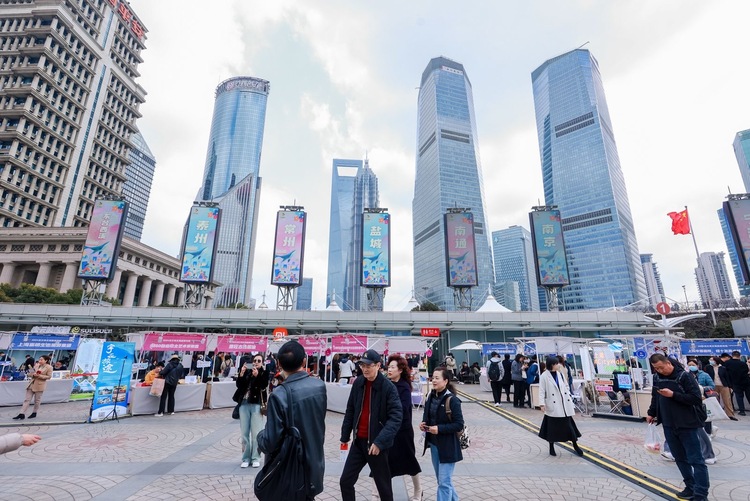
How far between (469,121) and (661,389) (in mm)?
150481

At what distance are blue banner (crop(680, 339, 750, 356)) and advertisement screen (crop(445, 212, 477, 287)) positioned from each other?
18.3 meters

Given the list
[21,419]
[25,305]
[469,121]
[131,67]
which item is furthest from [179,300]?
[469,121]

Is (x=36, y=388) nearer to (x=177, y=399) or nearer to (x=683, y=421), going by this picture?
(x=177, y=399)

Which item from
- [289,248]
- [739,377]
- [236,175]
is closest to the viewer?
[739,377]

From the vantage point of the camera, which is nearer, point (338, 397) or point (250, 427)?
point (250, 427)

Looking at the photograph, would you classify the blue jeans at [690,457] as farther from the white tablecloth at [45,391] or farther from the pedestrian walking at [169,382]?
the white tablecloth at [45,391]

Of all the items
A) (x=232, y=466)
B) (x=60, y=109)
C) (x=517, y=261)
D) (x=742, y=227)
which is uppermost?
(x=517, y=261)

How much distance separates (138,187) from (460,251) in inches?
5750

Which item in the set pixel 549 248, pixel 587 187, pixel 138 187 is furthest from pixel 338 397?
pixel 138 187

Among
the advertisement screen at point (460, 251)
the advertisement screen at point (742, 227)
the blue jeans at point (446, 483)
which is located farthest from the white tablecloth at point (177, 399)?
the advertisement screen at point (742, 227)

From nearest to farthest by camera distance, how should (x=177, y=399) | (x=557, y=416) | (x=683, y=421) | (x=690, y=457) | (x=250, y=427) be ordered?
(x=690, y=457), (x=683, y=421), (x=250, y=427), (x=557, y=416), (x=177, y=399)

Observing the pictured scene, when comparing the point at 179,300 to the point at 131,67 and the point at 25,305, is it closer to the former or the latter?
the point at 25,305

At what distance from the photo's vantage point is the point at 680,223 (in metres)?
27.1

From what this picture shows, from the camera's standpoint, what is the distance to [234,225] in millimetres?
146875
